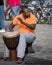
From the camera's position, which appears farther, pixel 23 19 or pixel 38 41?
pixel 38 41

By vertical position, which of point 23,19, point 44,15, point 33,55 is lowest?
point 44,15

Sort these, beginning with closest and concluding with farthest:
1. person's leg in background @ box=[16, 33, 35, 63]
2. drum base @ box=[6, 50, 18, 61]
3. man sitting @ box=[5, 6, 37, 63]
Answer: person's leg in background @ box=[16, 33, 35, 63] → drum base @ box=[6, 50, 18, 61] → man sitting @ box=[5, 6, 37, 63]

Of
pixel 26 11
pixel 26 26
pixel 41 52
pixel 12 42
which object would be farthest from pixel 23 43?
pixel 41 52

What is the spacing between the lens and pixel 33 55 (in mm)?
9094

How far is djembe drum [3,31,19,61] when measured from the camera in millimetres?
8500

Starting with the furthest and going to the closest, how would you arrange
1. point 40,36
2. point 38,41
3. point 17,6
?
point 17,6, point 40,36, point 38,41

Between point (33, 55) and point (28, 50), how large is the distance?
257 millimetres

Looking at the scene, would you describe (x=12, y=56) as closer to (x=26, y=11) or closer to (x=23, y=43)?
(x=23, y=43)

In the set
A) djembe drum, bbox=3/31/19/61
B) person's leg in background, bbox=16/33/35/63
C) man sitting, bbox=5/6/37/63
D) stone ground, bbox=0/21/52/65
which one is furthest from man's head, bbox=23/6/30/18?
stone ground, bbox=0/21/52/65

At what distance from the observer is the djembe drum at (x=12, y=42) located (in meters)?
8.50

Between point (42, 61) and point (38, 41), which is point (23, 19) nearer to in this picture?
point (42, 61)

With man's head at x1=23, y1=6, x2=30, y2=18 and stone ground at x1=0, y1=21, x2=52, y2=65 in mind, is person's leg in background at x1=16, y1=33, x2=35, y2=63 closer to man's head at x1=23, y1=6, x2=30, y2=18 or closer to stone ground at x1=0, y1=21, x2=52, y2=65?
stone ground at x1=0, y1=21, x2=52, y2=65

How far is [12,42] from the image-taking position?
28.0 ft

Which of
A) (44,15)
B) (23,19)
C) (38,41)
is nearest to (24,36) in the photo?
(23,19)
